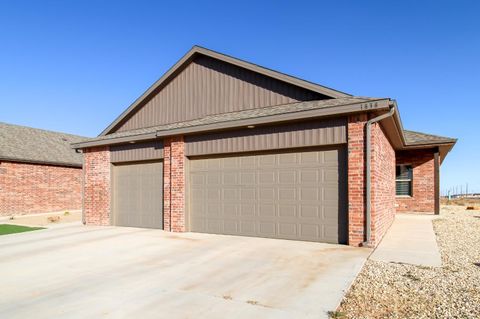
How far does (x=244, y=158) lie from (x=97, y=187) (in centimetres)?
740

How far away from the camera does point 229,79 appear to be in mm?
12492

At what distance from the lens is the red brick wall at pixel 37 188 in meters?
19.8

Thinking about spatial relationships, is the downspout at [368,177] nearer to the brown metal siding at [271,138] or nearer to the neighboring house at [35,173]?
the brown metal siding at [271,138]

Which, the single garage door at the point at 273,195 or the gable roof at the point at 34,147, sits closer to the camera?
the single garage door at the point at 273,195

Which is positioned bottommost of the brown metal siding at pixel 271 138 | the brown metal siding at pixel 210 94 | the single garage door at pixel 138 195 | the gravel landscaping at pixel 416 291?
the gravel landscaping at pixel 416 291

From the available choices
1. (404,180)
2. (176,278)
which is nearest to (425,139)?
(404,180)

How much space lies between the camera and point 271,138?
9.61m

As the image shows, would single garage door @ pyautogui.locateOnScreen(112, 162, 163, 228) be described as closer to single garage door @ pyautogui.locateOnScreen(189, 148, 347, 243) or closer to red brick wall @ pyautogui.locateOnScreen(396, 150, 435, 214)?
single garage door @ pyautogui.locateOnScreen(189, 148, 347, 243)

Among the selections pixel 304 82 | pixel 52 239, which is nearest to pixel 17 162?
pixel 52 239

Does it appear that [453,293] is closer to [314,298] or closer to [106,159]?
[314,298]

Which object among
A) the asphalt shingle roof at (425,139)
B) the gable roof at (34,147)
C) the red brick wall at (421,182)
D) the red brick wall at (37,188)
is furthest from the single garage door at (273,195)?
the gable roof at (34,147)

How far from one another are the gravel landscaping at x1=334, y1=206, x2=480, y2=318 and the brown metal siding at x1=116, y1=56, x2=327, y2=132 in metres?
6.07

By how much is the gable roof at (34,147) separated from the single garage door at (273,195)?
1505 cm

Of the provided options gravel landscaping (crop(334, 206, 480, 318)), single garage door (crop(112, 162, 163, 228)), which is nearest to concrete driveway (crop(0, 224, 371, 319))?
gravel landscaping (crop(334, 206, 480, 318))
